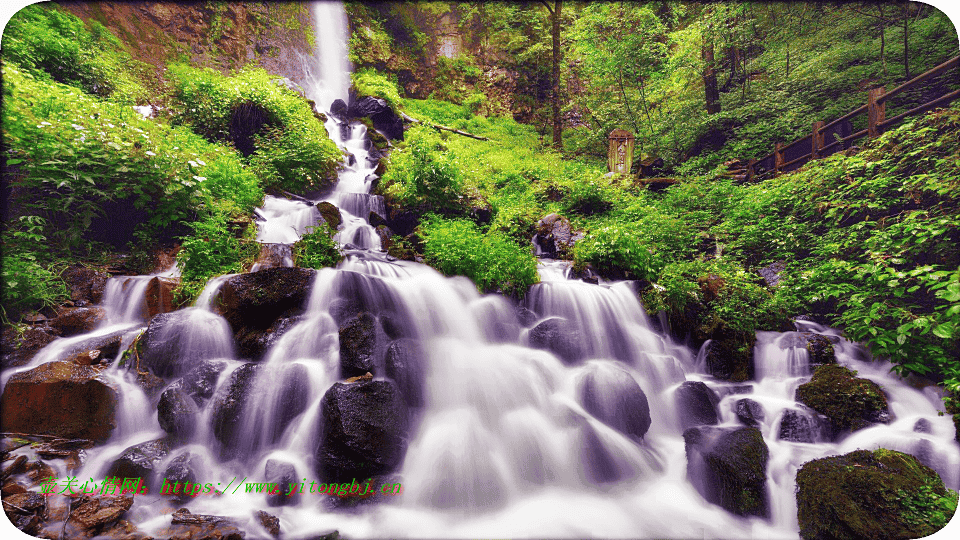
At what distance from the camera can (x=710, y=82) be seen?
28.6ft

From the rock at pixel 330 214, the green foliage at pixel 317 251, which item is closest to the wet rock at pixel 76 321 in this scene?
the green foliage at pixel 317 251

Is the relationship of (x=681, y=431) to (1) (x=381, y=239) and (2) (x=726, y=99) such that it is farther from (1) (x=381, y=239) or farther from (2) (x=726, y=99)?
(2) (x=726, y=99)

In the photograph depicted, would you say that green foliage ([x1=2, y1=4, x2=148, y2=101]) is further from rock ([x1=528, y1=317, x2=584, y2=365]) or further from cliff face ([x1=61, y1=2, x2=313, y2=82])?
rock ([x1=528, y1=317, x2=584, y2=365])

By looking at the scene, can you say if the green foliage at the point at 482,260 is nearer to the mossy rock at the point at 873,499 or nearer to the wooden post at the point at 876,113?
the mossy rock at the point at 873,499

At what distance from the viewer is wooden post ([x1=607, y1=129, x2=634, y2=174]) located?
867cm

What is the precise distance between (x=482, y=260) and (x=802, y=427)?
151 inches

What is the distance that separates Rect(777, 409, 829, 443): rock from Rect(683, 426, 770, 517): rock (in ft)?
1.91

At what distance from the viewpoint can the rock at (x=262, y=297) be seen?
11.4ft

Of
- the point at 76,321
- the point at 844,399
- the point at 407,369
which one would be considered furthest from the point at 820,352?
the point at 76,321

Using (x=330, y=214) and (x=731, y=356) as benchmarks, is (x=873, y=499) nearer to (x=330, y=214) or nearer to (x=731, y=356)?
(x=731, y=356)

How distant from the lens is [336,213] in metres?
6.28

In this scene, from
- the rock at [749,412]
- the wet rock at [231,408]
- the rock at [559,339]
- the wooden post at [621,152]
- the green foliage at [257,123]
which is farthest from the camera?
the wooden post at [621,152]

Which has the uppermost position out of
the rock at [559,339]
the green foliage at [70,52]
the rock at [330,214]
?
the green foliage at [70,52]

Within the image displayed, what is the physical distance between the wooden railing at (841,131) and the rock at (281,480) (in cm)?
641
